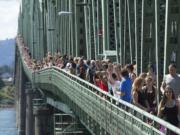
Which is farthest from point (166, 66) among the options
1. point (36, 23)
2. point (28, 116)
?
point (36, 23)

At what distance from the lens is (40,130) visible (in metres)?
69.0

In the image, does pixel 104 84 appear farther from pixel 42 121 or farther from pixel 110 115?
pixel 42 121

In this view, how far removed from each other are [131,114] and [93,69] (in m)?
10.7

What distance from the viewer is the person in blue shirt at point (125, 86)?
60.1 ft

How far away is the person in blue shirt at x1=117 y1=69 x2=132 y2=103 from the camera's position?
60.1 ft

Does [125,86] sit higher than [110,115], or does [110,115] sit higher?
[125,86]

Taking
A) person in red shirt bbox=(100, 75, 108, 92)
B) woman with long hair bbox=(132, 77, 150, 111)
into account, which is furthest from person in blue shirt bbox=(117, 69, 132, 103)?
person in red shirt bbox=(100, 75, 108, 92)

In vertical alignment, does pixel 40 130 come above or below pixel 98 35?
below

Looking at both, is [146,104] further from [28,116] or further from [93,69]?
[28,116]

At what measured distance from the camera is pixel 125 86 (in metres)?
18.4

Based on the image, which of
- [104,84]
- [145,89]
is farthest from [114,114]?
[145,89]

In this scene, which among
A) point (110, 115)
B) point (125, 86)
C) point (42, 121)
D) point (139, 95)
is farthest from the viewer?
point (42, 121)

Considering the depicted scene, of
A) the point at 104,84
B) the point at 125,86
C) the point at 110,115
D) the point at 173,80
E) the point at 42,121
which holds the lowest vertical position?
the point at 42,121

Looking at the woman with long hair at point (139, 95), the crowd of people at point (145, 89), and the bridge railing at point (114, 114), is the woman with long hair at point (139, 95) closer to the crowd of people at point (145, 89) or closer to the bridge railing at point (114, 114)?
the crowd of people at point (145, 89)
